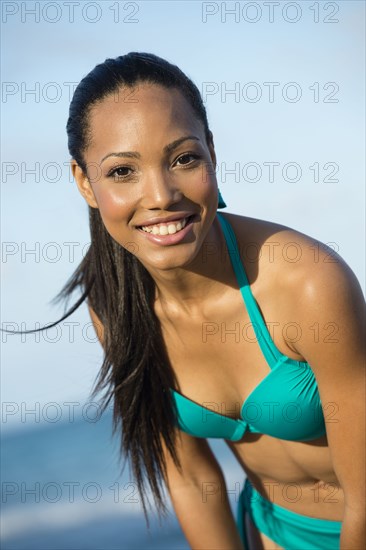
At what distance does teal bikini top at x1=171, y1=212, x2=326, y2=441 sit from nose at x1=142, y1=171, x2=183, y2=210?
29 cm

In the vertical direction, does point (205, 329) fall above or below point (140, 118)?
below

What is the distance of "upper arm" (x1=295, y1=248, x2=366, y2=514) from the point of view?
2240mm

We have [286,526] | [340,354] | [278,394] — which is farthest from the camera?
[286,526]

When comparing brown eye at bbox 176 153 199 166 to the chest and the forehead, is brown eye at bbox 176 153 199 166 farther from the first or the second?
the chest

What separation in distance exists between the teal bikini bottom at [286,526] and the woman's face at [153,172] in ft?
2.86

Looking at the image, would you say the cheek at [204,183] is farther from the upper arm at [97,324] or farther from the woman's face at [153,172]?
the upper arm at [97,324]

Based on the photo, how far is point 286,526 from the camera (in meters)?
2.83

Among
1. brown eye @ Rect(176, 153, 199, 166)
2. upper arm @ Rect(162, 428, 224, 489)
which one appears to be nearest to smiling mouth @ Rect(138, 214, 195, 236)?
brown eye @ Rect(176, 153, 199, 166)

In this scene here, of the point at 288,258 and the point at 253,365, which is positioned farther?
the point at 253,365

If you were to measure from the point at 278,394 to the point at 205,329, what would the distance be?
0.98 ft

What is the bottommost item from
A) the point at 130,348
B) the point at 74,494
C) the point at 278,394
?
the point at 74,494

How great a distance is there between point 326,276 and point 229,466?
3.93m

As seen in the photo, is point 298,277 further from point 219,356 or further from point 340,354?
point 219,356

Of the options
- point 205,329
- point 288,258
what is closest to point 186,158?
point 288,258
